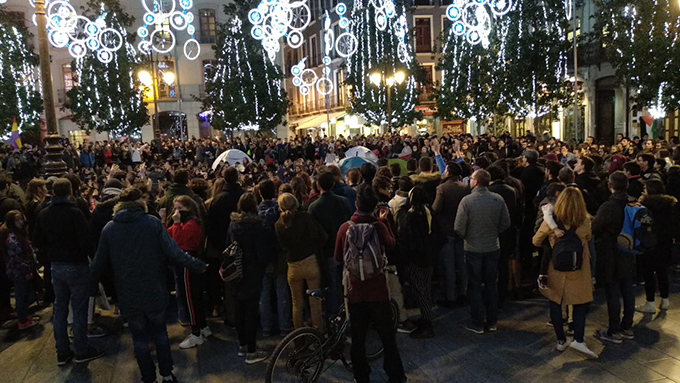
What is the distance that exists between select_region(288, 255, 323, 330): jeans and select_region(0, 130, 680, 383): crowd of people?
0.01m

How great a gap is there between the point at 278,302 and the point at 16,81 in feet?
81.7

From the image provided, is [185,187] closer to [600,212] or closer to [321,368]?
[321,368]

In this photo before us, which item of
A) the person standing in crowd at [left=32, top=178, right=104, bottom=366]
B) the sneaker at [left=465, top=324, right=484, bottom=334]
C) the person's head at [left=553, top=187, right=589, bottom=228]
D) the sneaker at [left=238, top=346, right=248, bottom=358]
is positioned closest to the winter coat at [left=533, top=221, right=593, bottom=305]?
the person's head at [left=553, top=187, right=589, bottom=228]

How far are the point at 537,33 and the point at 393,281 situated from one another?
2185cm

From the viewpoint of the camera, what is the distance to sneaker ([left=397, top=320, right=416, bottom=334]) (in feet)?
19.6

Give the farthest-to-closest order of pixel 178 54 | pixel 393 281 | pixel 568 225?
pixel 178 54 → pixel 393 281 → pixel 568 225

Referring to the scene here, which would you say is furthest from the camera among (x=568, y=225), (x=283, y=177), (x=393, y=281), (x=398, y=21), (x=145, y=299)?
(x=398, y=21)

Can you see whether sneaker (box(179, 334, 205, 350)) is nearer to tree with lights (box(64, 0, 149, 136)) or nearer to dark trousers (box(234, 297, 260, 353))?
dark trousers (box(234, 297, 260, 353))

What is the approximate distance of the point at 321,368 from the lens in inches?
186

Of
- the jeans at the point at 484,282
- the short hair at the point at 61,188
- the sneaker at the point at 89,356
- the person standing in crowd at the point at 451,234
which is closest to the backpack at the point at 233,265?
the short hair at the point at 61,188

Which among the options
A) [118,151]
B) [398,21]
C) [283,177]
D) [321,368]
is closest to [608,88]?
[398,21]

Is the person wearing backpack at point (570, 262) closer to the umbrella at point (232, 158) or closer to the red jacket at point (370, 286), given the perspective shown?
the red jacket at point (370, 286)

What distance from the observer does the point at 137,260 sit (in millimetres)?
4508

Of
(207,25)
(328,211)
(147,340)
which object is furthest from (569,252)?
(207,25)
